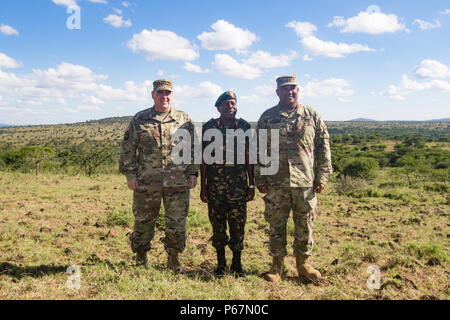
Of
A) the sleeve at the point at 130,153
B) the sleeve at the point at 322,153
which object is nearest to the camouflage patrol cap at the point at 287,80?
the sleeve at the point at 322,153

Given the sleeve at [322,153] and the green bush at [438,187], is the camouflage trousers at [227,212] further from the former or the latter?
the green bush at [438,187]

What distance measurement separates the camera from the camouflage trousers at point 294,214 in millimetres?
3131

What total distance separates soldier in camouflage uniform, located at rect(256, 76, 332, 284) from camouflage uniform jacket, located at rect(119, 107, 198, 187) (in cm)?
92

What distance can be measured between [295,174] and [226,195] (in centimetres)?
76

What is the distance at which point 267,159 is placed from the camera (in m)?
3.23

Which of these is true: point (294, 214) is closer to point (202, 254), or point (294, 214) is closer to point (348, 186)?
point (202, 254)

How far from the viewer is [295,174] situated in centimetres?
310

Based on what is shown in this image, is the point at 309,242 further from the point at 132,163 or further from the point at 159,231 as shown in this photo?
→ the point at 159,231

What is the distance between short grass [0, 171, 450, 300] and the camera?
108 inches

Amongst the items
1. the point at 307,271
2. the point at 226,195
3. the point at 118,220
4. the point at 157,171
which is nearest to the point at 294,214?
the point at 307,271

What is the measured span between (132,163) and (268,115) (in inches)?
63.6

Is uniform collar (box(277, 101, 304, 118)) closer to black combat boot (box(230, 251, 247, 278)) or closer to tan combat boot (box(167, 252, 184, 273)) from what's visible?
black combat boot (box(230, 251, 247, 278))

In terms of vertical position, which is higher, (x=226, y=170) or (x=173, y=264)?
(x=226, y=170)
